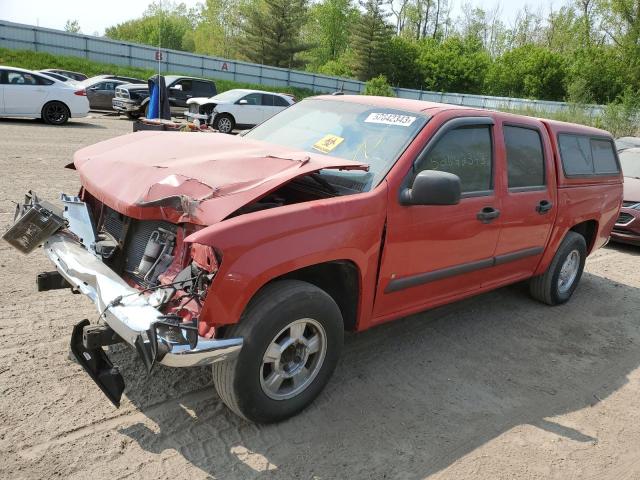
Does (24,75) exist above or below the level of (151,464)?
above

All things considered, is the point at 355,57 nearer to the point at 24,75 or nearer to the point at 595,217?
the point at 24,75

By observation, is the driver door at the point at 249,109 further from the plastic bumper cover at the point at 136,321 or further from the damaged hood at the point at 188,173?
the plastic bumper cover at the point at 136,321

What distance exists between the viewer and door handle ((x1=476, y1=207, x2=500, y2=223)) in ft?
A: 13.9

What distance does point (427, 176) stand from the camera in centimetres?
349

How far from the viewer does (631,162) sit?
32.5 feet

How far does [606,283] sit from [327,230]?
16.6 ft

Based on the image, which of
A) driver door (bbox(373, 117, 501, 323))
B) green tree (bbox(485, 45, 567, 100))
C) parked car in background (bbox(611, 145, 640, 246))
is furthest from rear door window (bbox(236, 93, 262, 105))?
green tree (bbox(485, 45, 567, 100))

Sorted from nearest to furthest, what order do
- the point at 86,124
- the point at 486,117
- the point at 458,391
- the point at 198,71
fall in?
the point at 458,391 < the point at 486,117 < the point at 86,124 < the point at 198,71

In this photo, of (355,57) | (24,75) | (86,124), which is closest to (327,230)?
(24,75)

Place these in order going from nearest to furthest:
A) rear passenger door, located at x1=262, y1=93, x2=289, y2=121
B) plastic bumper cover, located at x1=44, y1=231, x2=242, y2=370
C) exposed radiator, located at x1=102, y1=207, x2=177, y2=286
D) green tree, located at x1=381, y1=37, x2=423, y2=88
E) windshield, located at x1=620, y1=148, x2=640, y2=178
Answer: plastic bumper cover, located at x1=44, y1=231, x2=242, y2=370 → exposed radiator, located at x1=102, y1=207, x2=177, y2=286 → windshield, located at x1=620, y1=148, x2=640, y2=178 → rear passenger door, located at x1=262, y1=93, x2=289, y2=121 → green tree, located at x1=381, y1=37, x2=423, y2=88

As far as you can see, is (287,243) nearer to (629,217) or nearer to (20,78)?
(629,217)

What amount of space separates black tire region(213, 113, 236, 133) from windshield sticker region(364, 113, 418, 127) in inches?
593

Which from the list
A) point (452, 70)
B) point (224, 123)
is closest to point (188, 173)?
point (224, 123)

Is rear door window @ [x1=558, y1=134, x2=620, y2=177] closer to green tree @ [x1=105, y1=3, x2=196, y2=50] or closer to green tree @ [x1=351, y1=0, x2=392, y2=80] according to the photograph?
green tree @ [x1=351, y1=0, x2=392, y2=80]
